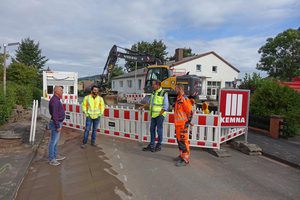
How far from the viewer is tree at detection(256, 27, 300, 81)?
1489 inches

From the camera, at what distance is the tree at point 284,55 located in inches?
1489

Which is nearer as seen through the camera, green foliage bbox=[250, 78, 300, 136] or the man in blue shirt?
the man in blue shirt

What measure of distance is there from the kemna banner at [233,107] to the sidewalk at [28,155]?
115cm

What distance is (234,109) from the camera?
20.4 feet

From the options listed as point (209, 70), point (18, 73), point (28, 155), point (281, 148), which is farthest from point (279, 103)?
point (18, 73)

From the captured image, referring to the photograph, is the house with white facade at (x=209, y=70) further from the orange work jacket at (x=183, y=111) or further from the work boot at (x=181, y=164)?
the work boot at (x=181, y=164)

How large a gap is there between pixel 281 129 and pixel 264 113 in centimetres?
133

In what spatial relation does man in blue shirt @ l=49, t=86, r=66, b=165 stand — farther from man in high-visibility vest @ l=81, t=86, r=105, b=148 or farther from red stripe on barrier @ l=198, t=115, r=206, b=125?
red stripe on barrier @ l=198, t=115, r=206, b=125

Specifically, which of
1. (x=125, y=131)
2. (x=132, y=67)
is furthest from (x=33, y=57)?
(x=125, y=131)

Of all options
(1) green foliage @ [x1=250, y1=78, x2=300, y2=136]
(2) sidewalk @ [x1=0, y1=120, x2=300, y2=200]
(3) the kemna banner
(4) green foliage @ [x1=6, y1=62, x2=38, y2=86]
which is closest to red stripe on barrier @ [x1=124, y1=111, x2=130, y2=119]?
(2) sidewalk @ [x1=0, y1=120, x2=300, y2=200]

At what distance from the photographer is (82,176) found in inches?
159

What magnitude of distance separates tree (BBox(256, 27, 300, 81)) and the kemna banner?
36884mm

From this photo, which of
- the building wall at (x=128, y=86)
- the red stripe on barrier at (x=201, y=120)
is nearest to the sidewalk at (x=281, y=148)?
the red stripe on barrier at (x=201, y=120)

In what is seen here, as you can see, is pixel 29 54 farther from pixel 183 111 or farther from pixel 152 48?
pixel 183 111
